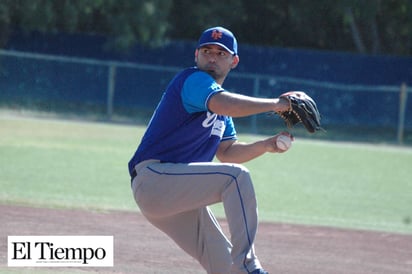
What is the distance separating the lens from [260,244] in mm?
9852

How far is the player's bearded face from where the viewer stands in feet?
20.2

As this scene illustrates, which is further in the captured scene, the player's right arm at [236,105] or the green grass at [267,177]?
the green grass at [267,177]

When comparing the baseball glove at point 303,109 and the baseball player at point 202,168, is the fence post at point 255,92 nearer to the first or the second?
the baseball player at point 202,168

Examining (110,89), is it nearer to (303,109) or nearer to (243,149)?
(243,149)

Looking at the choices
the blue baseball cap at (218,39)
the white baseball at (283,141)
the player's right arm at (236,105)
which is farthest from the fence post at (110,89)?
the player's right arm at (236,105)

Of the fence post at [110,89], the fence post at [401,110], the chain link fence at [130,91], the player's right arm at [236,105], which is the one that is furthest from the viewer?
the fence post at [110,89]

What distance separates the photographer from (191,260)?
337 inches

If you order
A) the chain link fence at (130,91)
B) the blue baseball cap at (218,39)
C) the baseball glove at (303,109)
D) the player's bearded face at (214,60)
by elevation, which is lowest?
the chain link fence at (130,91)

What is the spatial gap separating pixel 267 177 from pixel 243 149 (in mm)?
9332

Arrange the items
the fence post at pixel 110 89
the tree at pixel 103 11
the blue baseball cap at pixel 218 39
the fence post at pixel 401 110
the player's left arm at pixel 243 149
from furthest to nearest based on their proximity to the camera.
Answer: the tree at pixel 103 11, the fence post at pixel 110 89, the fence post at pixel 401 110, the player's left arm at pixel 243 149, the blue baseball cap at pixel 218 39

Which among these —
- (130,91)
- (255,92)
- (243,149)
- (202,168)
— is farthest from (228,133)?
(130,91)

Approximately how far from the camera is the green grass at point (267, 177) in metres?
12.5

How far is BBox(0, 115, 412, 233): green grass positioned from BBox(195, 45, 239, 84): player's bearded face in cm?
594

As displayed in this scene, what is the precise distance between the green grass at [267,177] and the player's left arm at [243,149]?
5.31 m
